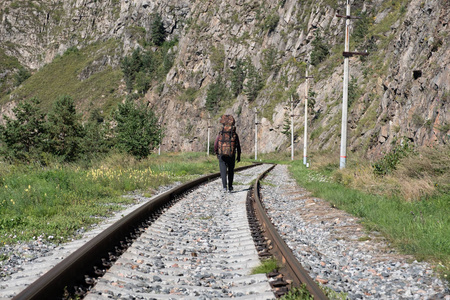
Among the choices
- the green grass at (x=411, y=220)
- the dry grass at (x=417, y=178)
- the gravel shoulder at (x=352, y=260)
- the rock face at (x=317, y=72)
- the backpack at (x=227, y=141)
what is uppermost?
the rock face at (x=317, y=72)

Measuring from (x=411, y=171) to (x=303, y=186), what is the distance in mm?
4388

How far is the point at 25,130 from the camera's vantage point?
33.8 m

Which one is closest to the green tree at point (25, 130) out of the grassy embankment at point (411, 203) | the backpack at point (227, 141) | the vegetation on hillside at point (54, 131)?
the vegetation on hillside at point (54, 131)

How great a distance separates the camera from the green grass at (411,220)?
3.88m

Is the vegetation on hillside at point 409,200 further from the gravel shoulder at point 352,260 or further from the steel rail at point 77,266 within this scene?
the steel rail at point 77,266

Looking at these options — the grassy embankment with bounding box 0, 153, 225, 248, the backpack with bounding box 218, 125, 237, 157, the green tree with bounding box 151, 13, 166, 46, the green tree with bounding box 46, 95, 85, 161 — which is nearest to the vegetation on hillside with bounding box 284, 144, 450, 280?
the backpack with bounding box 218, 125, 237, 157

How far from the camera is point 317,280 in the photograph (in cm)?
326

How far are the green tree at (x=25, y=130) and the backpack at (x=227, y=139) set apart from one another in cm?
2775

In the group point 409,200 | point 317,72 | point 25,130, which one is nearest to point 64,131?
point 25,130

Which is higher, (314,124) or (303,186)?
(314,124)

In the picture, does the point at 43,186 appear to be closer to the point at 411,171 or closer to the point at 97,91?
the point at 411,171

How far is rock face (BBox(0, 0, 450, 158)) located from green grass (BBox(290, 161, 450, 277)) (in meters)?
3.65

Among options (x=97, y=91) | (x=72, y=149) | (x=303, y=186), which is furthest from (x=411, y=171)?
(x=97, y=91)

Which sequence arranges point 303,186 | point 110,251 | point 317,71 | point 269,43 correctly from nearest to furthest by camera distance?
point 110,251
point 303,186
point 317,71
point 269,43
